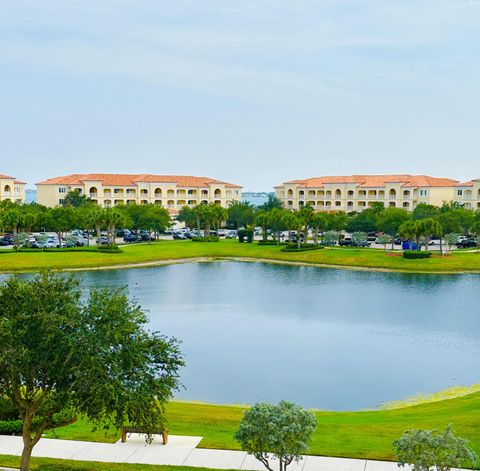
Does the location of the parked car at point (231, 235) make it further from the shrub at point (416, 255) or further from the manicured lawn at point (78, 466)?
the manicured lawn at point (78, 466)

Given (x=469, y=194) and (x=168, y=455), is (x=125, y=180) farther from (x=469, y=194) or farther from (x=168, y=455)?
(x=168, y=455)

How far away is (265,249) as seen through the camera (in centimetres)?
8112

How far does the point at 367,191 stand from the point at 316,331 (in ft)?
313

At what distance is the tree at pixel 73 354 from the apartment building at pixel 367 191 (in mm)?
114432

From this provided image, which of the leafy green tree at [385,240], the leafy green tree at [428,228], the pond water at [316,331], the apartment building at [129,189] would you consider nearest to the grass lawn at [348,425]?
the pond water at [316,331]

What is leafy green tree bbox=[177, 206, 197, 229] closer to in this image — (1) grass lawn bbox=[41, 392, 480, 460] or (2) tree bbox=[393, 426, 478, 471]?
(1) grass lawn bbox=[41, 392, 480, 460]

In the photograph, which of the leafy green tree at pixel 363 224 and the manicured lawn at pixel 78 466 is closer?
the manicured lawn at pixel 78 466

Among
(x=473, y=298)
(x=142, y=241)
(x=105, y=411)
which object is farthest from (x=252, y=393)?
(x=142, y=241)

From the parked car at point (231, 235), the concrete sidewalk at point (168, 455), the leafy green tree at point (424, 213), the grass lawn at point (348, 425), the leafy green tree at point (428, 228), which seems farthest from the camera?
the parked car at point (231, 235)

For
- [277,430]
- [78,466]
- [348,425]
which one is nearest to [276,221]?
[348,425]

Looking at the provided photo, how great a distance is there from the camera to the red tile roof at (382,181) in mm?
127625

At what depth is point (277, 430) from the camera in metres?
13.8

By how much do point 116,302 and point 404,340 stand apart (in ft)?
79.9

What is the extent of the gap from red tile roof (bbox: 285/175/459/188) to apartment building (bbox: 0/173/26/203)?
58.4 meters
